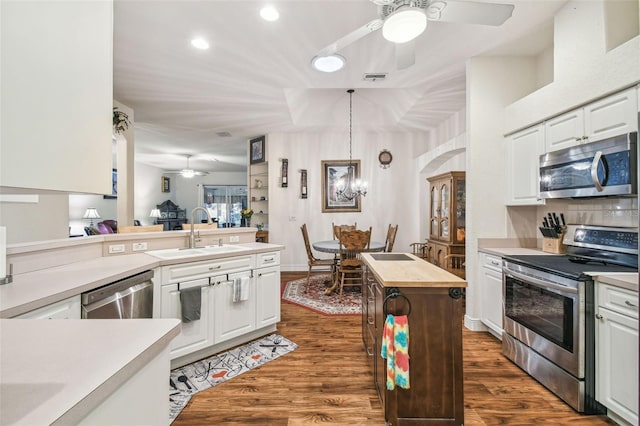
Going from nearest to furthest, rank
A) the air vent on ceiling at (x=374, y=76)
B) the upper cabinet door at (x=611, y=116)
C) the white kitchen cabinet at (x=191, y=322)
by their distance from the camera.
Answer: the upper cabinet door at (x=611, y=116)
the white kitchen cabinet at (x=191, y=322)
the air vent on ceiling at (x=374, y=76)

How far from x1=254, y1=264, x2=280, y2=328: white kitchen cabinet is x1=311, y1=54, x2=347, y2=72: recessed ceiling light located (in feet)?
7.37

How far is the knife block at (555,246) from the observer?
256 centimetres

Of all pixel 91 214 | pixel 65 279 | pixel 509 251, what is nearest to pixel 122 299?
pixel 65 279

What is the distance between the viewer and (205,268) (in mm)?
2447

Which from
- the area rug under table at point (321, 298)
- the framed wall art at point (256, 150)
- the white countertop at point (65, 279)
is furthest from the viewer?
the framed wall art at point (256, 150)

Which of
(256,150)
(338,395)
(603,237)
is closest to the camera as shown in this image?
(338,395)

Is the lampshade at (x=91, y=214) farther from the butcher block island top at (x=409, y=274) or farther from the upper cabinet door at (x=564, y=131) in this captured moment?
the upper cabinet door at (x=564, y=131)

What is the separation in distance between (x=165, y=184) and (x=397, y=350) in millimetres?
10718

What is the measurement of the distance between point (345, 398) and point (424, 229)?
179 inches

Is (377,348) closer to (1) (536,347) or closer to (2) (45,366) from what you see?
(1) (536,347)

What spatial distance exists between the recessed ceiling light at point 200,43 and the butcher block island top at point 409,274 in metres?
2.53

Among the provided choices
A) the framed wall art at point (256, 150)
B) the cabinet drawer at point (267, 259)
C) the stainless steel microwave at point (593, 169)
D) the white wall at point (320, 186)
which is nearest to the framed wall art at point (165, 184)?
the framed wall art at point (256, 150)

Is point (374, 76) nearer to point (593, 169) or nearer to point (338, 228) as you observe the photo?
point (338, 228)

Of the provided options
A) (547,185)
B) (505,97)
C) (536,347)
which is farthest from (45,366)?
(505,97)
